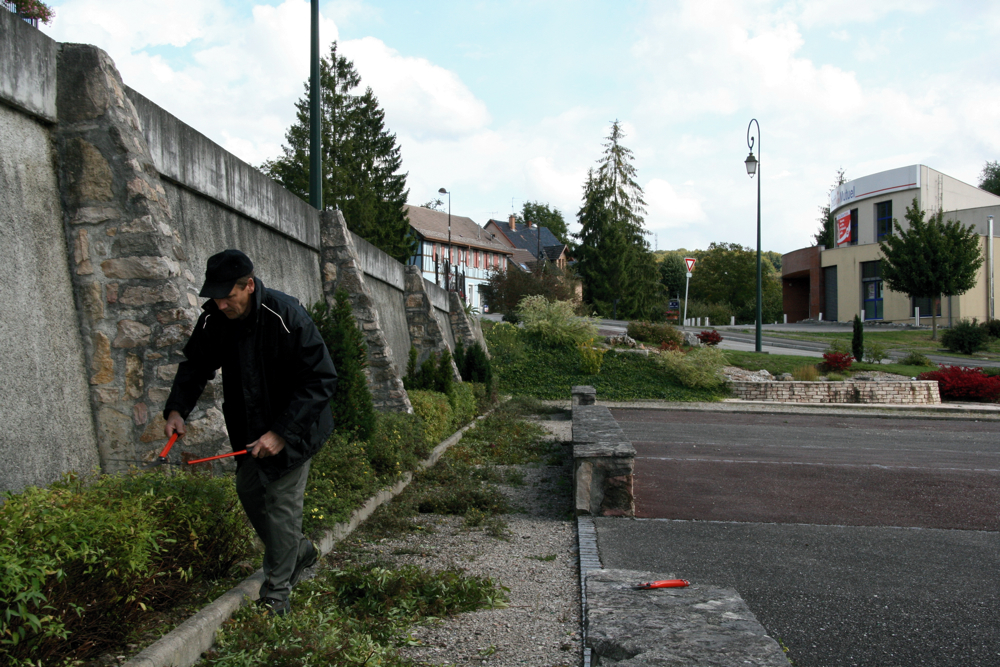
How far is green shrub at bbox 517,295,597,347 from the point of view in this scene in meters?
23.5

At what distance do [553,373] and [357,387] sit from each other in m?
14.5

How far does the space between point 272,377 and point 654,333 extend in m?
24.1

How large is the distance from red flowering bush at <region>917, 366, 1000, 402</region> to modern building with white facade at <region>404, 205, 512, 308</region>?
123 ft

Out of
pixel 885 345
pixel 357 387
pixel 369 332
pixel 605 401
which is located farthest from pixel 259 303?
pixel 885 345

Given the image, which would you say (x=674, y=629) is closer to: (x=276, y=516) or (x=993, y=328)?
(x=276, y=516)

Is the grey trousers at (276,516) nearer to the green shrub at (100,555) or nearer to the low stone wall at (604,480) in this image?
the green shrub at (100,555)

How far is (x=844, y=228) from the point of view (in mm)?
47281

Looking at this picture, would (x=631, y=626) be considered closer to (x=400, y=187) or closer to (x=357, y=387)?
(x=357, y=387)

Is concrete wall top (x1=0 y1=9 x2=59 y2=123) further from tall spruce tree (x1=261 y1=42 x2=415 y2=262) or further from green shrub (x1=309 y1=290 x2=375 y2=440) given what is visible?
tall spruce tree (x1=261 y1=42 x2=415 y2=262)

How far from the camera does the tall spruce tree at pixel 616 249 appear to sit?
2138 inches

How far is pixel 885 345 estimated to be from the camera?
32.0 m

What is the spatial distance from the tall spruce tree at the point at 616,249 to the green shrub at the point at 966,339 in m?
22.4

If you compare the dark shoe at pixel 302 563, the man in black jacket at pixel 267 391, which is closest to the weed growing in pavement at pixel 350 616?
the dark shoe at pixel 302 563

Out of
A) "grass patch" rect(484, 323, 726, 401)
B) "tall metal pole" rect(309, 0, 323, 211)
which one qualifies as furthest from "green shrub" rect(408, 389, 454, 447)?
"grass patch" rect(484, 323, 726, 401)
